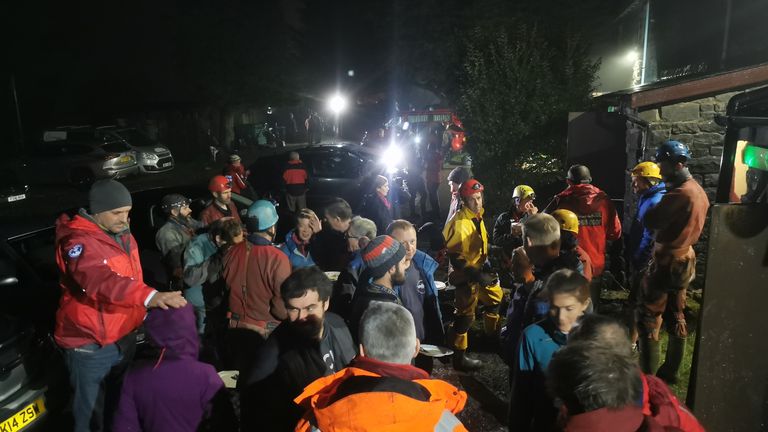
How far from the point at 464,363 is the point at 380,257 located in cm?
240

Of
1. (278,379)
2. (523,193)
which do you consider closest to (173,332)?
(278,379)

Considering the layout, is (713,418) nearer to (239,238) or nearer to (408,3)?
(239,238)

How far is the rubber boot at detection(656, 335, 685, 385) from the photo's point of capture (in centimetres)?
499

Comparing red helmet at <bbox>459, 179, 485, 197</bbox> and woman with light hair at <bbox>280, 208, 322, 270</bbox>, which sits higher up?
red helmet at <bbox>459, 179, 485, 197</bbox>

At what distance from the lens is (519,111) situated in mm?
11852

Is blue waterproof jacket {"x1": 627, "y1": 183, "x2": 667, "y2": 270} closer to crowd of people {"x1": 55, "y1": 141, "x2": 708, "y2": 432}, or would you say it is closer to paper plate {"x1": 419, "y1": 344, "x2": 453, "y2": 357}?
crowd of people {"x1": 55, "y1": 141, "x2": 708, "y2": 432}

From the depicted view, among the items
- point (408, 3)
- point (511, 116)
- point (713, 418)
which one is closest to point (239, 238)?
point (713, 418)

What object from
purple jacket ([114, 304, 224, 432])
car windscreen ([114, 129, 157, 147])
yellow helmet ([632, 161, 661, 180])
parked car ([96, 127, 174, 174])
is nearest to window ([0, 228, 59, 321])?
purple jacket ([114, 304, 224, 432])

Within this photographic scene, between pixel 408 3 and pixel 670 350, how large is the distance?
26186 mm

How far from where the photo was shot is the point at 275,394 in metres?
2.78

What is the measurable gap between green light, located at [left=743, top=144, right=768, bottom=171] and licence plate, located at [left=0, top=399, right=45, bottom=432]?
229 inches

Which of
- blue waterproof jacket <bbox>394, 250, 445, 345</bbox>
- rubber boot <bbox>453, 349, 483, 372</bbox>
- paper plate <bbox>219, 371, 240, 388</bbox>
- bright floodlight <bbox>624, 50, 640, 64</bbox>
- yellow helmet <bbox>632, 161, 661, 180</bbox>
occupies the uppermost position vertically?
bright floodlight <bbox>624, 50, 640, 64</bbox>

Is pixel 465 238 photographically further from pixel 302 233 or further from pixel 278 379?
pixel 278 379

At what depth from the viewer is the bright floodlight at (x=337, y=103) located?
126 feet
